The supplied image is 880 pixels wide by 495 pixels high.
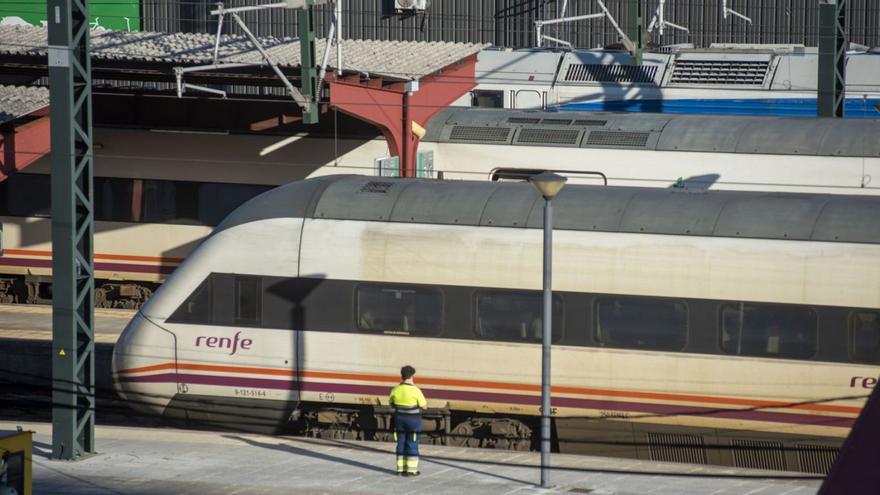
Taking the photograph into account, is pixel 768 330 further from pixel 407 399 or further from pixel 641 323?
pixel 407 399

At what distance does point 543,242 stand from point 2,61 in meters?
12.5

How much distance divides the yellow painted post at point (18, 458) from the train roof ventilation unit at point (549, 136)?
11.4 m

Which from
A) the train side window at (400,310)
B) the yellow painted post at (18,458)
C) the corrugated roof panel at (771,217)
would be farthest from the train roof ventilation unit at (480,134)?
the yellow painted post at (18,458)

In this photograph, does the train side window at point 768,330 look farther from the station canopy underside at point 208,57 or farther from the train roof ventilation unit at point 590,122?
the station canopy underside at point 208,57

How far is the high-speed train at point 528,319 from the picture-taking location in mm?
14977

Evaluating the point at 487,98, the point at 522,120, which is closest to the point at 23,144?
the point at 522,120

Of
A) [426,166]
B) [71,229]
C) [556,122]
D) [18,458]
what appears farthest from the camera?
[426,166]

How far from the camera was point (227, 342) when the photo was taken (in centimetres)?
1708

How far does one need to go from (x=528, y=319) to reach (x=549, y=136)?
21.9ft

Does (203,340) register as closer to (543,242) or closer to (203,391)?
(203,391)

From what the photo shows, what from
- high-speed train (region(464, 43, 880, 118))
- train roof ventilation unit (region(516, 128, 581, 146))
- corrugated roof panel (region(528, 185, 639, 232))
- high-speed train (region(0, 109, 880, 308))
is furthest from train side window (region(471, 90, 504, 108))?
corrugated roof panel (region(528, 185, 639, 232))

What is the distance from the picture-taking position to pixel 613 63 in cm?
2736

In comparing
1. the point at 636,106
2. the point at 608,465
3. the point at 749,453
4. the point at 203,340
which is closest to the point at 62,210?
the point at 203,340

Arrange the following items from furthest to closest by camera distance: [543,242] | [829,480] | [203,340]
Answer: [203,340], [543,242], [829,480]
